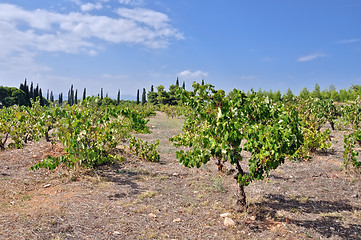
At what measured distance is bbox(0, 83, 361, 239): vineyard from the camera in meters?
4.41

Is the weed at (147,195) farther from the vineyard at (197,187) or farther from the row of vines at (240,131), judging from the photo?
the row of vines at (240,131)

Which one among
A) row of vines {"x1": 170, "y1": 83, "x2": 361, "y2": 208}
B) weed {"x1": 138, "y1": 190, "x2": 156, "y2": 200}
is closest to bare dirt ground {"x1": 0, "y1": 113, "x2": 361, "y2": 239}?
weed {"x1": 138, "y1": 190, "x2": 156, "y2": 200}

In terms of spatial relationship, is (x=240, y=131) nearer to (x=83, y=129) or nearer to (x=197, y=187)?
(x=197, y=187)

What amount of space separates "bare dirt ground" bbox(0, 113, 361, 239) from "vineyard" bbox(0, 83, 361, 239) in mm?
20

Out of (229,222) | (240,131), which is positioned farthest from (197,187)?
(240,131)

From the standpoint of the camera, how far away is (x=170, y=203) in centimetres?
570

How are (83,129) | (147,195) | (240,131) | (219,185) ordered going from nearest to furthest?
(240,131), (147,195), (219,185), (83,129)

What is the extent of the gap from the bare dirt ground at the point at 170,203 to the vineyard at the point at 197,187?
2 centimetres

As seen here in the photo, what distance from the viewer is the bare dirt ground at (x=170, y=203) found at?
446cm

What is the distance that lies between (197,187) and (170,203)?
1264 mm

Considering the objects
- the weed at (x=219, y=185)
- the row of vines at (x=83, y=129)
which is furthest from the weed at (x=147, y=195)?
the row of vines at (x=83, y=129)

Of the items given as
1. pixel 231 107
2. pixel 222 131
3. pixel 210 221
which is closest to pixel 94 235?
pixel 210 221

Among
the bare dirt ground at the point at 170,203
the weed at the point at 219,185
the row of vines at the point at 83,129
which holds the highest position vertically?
the row of vines at the point at 83,129

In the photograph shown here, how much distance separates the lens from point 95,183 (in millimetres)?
6945
